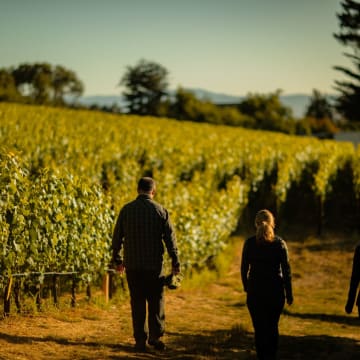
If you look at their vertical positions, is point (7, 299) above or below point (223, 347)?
above

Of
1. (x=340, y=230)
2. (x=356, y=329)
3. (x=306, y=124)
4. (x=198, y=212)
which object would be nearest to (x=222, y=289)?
(x=198, y=212)

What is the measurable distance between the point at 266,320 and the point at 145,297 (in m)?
1.48

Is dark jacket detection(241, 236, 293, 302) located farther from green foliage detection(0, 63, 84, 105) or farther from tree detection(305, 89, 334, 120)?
tree detection(305, 89, 334, 120)

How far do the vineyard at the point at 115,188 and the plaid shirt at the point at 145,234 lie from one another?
7.70ft

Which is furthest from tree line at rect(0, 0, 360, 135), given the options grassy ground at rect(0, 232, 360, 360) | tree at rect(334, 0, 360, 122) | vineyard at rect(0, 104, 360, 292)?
grassy ground at rect(0, 232, 360, 360)

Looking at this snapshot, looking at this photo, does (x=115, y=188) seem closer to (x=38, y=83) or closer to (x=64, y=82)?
(x=38, y=83)

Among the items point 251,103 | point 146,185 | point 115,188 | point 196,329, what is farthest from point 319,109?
point 146,185

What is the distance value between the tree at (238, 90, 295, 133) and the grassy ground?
60415 mm

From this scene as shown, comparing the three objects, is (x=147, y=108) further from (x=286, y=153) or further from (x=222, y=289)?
(x=222, y=289)

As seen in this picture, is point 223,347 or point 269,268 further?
point 223,347

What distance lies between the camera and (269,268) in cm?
638

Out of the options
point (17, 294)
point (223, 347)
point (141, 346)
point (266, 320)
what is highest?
point (266, 320)

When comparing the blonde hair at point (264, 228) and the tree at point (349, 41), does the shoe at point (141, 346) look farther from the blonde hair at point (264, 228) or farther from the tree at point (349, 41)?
the tree at point (349, 41)

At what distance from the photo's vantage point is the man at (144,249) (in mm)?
6973
